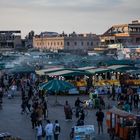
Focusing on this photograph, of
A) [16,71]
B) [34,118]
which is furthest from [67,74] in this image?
[34,118]

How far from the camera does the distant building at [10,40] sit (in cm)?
15285

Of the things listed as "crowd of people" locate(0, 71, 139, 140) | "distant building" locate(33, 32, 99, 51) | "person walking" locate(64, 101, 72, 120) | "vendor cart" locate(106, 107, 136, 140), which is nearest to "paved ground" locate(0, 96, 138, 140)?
"person walking" locate(64, 101, 72, 120)

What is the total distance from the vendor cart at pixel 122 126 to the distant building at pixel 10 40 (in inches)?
5278

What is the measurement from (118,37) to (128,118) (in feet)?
298

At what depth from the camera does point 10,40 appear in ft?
509

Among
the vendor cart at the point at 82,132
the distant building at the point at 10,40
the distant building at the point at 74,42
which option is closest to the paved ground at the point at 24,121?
the vendor cart at the point at 82,132

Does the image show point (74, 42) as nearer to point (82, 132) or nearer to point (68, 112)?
point (68, 112)

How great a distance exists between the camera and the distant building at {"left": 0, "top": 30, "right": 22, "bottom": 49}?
152850 millimetres

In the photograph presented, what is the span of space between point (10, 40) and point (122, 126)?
453 ft

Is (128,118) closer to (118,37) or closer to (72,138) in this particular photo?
(72,138)

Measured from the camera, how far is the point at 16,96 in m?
37.9

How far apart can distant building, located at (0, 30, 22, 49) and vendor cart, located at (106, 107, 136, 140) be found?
134 m

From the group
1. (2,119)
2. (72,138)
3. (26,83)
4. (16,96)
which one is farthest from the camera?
(26,83)

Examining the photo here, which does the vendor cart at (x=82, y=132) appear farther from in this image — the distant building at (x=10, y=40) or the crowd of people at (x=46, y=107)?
the distant building at (x=10, y=40)
